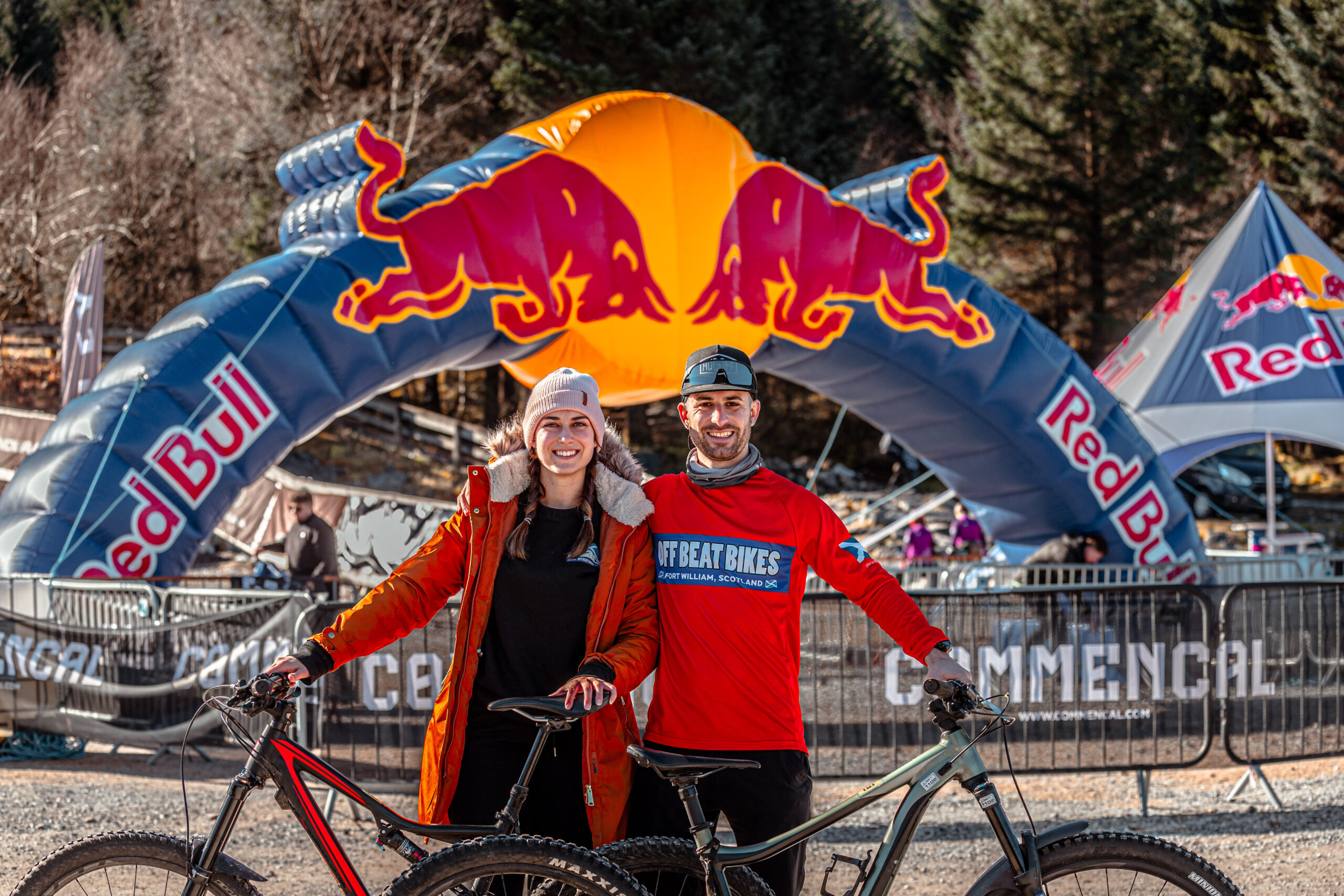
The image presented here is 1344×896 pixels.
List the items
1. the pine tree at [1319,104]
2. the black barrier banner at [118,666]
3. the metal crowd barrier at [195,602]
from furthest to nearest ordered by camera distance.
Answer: the pine tree at [1319,104] → the metal crowd barrier at [195,602] → the black barrier banner at [118,666]

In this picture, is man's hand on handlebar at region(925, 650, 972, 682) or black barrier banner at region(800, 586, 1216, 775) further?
black barrier banner at region(800, 586, 1216, 775)

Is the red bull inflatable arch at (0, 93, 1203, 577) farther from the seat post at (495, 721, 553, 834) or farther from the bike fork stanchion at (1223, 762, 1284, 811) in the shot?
the seat post at (495, 721, 553, 834)

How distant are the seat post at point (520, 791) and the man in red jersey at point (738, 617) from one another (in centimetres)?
37

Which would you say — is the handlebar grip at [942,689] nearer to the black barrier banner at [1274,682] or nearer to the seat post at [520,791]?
the seat post at [520,791]

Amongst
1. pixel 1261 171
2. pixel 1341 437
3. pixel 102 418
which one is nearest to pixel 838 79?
pixel 1261 171

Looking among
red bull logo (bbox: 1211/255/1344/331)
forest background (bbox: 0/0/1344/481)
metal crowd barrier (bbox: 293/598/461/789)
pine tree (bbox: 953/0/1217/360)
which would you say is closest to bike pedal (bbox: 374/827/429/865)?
metal crowd barrier (bbox: 293/598/461/789)

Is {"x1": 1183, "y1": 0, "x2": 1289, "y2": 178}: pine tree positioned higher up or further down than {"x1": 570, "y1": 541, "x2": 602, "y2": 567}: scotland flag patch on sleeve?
higher up

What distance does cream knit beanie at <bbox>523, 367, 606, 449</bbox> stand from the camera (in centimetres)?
297

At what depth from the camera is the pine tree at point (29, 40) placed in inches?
1267

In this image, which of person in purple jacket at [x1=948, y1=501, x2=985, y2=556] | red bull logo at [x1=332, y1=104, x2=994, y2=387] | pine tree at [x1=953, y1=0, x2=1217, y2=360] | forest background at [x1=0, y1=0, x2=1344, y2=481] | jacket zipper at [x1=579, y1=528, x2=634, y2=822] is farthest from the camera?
pine tree at [x1=953, y1=0, x2=1217, y2=360]

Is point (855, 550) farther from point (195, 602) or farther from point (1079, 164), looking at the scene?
point (1079, 164)

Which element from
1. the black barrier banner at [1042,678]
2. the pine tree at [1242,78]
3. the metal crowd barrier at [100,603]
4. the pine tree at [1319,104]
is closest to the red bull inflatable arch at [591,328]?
the metal crowd barrier at [100,603]

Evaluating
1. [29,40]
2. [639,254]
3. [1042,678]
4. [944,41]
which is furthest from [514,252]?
[29,40]

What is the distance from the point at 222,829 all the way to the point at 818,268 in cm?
731
